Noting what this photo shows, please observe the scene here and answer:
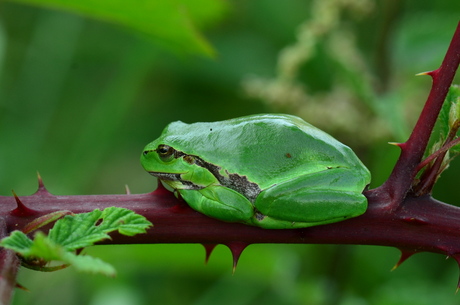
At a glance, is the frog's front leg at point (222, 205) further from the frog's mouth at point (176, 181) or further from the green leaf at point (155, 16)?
the green leaf at point (155, 16)

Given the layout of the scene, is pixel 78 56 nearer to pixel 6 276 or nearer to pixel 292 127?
pixel 292 127

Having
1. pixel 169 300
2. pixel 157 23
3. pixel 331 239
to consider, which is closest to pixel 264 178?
pixel 331 239

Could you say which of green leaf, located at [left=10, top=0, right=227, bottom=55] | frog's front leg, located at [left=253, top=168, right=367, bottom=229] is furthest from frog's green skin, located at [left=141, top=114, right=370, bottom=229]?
green leaf, located at [left=10, top=0, right=227, bottom=55]

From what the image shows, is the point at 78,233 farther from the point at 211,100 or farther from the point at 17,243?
the point at 211,100

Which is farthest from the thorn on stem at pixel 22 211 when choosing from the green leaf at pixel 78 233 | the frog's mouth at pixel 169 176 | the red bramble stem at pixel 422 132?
A: the red bramble stem at pixel 422 132

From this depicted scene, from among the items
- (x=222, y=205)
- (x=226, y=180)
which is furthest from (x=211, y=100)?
(x=222, y=205)

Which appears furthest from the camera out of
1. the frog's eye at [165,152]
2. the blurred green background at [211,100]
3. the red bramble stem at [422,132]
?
the blurred green background at [211,100]
